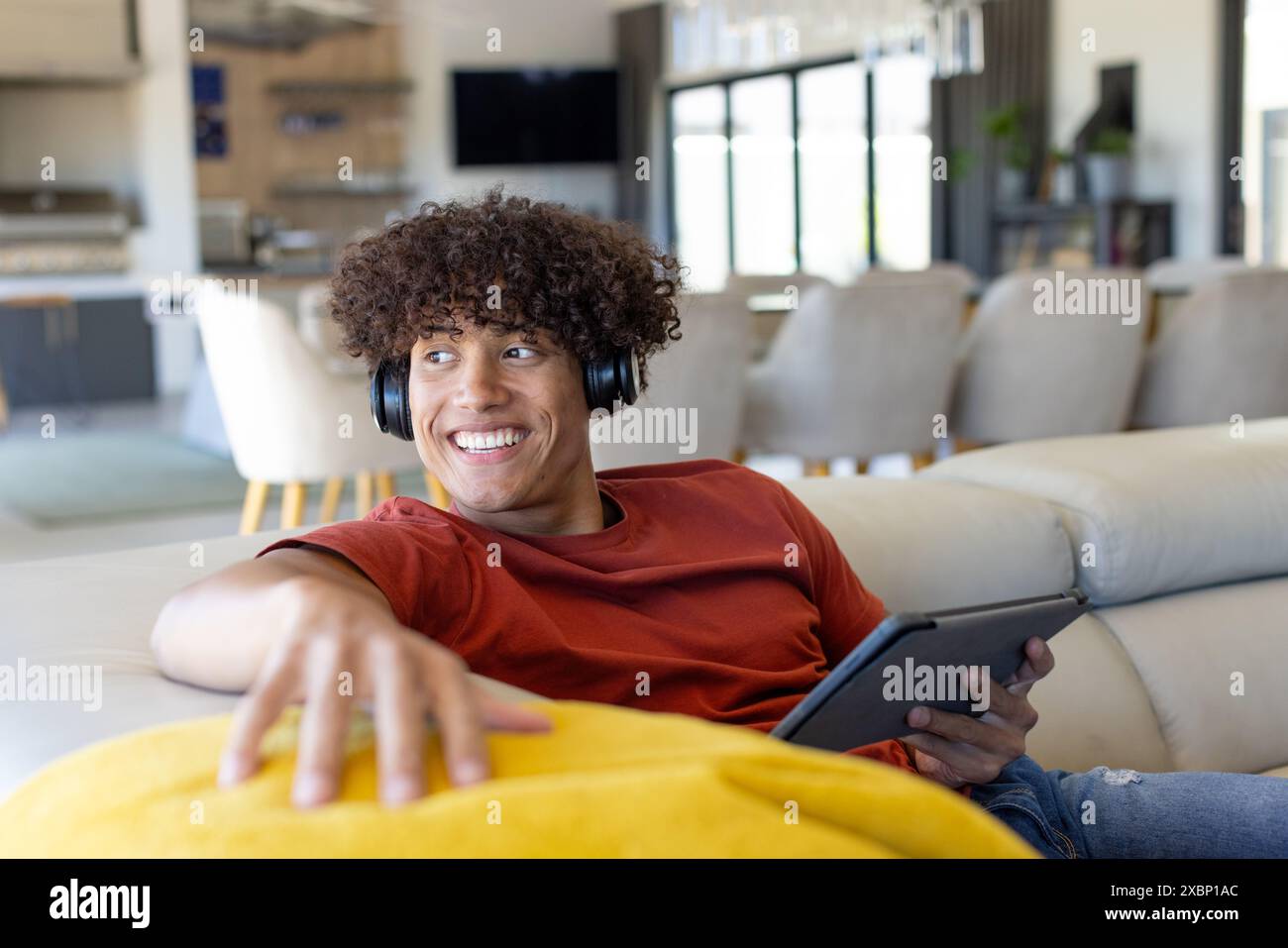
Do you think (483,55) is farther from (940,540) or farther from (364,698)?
(364,698)

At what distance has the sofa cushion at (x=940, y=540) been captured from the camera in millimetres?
1722

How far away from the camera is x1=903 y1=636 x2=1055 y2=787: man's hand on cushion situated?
1.19 meters

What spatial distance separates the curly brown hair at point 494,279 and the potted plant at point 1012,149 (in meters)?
6.93

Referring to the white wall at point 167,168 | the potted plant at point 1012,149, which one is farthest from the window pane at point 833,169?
the white wall at point 167,168

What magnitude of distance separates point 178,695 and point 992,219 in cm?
781

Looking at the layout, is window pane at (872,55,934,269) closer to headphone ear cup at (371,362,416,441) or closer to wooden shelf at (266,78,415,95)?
wooden shelf at (266,78,415,95)

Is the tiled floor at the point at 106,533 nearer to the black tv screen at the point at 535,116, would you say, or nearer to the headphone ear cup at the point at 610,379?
the headphone ear cup at the point at 610,379

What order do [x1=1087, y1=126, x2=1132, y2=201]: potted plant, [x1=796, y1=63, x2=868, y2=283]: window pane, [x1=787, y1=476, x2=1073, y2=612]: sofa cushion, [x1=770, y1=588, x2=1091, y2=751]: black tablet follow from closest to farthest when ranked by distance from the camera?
[x1=770, y1=588, x2=1091, y2=751]: black tablet, [x1=787, y1=476, x2=1073, y2=612]: sofa cushion, [x1=1087, y1=126, x2=1132, y2=201]: potted plant, [x1=796, y1=63, x2=868, y2=283]: window pane

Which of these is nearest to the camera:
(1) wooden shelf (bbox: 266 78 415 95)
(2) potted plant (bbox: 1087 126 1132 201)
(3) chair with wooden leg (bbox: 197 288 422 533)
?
(3) chair with wooden leg (bbox: 197 288 422 533)

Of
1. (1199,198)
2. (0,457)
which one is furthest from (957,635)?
(1199,198)

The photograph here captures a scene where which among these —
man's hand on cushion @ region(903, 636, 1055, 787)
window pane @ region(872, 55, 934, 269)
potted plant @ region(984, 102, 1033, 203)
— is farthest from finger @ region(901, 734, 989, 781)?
window pane @ region(872, 55, 934, 269)

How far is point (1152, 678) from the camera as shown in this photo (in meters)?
1.85

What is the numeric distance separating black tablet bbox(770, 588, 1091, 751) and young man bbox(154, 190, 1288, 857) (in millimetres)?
32

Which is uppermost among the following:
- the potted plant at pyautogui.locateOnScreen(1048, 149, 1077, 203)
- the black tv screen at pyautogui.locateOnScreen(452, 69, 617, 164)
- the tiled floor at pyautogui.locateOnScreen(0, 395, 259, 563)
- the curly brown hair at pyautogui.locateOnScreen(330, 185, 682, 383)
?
the black tv screen at pyautogui.locateOnScreen(452, 69, 617, 164)
